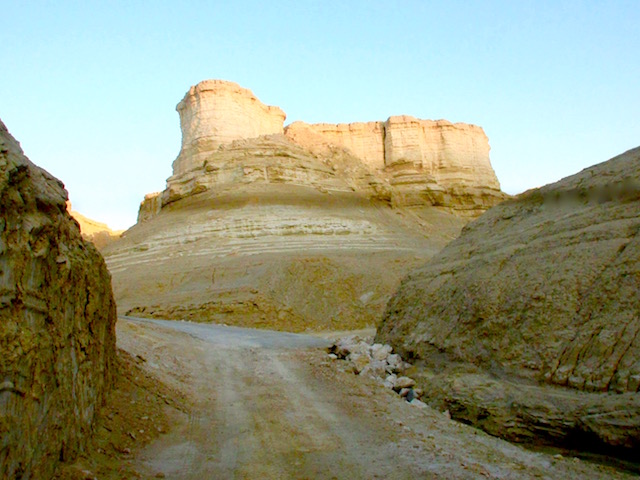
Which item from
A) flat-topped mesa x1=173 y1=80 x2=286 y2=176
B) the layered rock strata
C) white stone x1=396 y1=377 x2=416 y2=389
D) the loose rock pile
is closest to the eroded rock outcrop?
the layered rock strata

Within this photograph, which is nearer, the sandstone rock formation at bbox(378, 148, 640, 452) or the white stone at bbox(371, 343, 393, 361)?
the sandstone rock formation at bbox(378, 148, 640, 452)

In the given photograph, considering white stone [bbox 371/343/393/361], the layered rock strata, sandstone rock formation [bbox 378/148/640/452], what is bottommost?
white stone [bbox 371/343/393/361]

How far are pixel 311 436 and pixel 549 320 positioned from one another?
3.28 meters

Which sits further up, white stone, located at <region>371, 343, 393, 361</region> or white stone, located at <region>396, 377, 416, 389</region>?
white stone, located at <region>371, 343, 393, 361</region>

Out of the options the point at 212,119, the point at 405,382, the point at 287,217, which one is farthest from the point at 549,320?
the point at 212,119

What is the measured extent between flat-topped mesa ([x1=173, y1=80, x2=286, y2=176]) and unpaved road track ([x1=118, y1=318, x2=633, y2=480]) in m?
41.4

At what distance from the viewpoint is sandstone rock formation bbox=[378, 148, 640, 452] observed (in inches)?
229

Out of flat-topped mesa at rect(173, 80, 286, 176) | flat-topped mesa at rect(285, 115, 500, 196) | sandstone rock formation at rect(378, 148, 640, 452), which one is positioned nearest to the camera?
sandstone rock formation at rect(378, 148, 640, 452)

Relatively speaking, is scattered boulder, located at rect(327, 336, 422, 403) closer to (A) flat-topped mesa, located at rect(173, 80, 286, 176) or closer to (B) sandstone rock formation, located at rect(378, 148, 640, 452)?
(B) sandstone rock formation, located at rect(378, 148, 640, 452)

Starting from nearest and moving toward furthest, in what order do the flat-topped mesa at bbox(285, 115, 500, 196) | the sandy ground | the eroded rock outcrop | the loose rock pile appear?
the sandy ground → the loose rock pile → the eroded rock outcrop → the flat-topped mesa at bbox(285, 115, 500, 196)

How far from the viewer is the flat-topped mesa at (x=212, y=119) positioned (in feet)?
162

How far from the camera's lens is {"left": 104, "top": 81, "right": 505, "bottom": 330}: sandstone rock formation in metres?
25.0

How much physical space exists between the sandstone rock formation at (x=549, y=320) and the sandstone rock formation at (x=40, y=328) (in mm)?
4629

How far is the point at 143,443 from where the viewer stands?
5504mm
